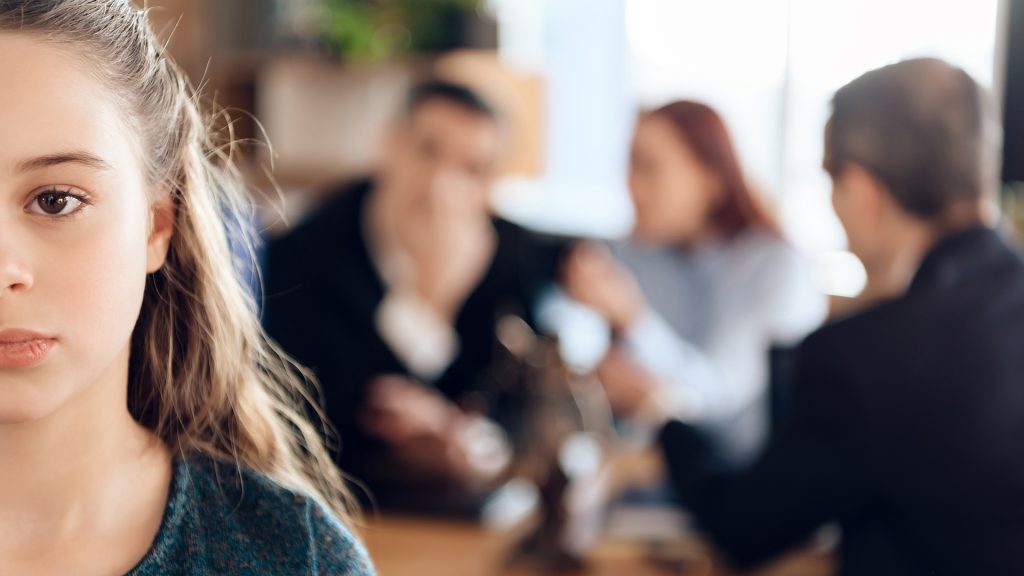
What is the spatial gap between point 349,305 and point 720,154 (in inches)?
38.3

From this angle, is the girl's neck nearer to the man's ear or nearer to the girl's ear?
the girl's ear

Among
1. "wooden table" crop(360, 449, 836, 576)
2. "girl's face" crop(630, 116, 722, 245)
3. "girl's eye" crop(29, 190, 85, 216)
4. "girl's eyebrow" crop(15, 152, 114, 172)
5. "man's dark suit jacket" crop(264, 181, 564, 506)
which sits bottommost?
"wooden table" crop(360, 449, 836, 576)

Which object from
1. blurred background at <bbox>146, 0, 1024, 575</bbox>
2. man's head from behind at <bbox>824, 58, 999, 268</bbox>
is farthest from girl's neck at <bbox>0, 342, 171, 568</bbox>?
blurred background at <bbox>146, 0, 1024, 575</bbox>

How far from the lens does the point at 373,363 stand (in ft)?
7.20

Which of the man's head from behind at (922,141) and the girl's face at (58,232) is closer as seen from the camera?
the girl's face at (58,232)

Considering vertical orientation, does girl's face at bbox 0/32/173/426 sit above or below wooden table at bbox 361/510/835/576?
above

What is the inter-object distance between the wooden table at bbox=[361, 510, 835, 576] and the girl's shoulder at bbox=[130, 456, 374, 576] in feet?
2.13

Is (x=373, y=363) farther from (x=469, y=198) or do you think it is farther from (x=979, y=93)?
(x=979, y=93)

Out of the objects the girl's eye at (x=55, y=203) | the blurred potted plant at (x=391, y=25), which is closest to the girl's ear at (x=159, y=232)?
the girl's eye at (x=55, y=203)

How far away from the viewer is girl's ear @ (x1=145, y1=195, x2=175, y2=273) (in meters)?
0.86

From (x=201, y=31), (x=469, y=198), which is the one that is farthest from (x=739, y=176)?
(x=201, y=31)

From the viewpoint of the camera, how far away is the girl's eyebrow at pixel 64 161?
725 mm

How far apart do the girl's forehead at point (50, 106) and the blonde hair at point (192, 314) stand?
51 millimetres

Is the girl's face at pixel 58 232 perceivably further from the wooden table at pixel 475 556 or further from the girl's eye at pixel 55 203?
the wooden table at pixel 475 556
